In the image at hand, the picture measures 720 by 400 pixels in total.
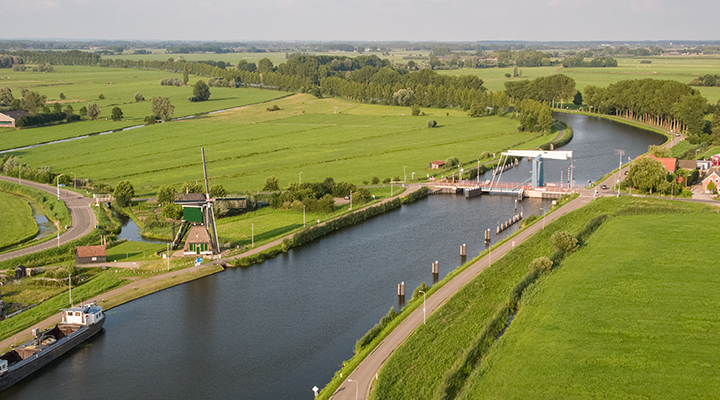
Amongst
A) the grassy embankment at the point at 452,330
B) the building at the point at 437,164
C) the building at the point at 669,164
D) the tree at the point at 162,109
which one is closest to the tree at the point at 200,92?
the tree at the point at 162,109

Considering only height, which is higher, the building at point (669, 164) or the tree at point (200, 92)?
the tree at point (200, 92)

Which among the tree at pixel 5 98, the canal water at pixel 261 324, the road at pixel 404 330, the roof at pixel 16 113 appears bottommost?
the canal water at pixel 261 324

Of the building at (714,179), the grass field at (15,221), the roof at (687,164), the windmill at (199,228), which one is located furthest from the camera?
the roof at (687,164)

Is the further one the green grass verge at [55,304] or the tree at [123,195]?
the tree at [123,195]

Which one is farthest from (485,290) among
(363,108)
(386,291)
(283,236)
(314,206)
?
(363,108)

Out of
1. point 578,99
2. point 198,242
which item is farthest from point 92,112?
point 578,99

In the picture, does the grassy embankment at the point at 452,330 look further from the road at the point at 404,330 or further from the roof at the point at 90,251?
the roof at the point at 90,251
